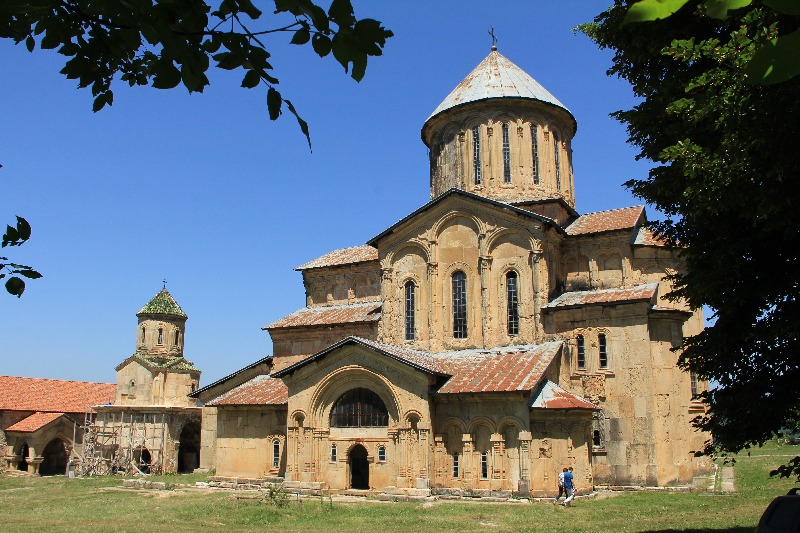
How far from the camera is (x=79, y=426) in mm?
34688

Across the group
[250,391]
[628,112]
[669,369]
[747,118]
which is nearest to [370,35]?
[747,118]

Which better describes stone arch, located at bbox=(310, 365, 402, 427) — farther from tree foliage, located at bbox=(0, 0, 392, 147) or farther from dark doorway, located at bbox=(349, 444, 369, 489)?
tree foliage, located at bbox=(0, 0, 392, 147)

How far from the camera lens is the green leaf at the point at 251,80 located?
306 centimetres

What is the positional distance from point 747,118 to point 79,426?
3560 centimetres

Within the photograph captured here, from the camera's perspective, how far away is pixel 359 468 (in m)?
22.2

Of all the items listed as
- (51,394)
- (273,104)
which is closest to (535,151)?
(273,104)

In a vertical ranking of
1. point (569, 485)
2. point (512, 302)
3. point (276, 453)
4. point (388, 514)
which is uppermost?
point (512, 302)

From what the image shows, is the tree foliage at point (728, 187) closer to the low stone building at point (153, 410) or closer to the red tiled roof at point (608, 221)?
the red tiled roof at point (608, 221)

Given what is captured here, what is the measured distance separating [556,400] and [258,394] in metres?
10.8

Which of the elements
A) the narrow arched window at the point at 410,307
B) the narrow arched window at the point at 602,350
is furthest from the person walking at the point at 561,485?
the narrow arched window at the point at 410,307

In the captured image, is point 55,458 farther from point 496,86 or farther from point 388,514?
point 496,86

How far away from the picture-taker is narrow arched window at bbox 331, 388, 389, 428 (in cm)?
2012

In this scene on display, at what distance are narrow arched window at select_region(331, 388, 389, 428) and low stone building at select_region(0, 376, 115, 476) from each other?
1960cm

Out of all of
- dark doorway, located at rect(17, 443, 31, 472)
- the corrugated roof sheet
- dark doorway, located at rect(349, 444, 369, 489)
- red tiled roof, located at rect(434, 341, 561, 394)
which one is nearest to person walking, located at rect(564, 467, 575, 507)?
the corrugated roof sheet
